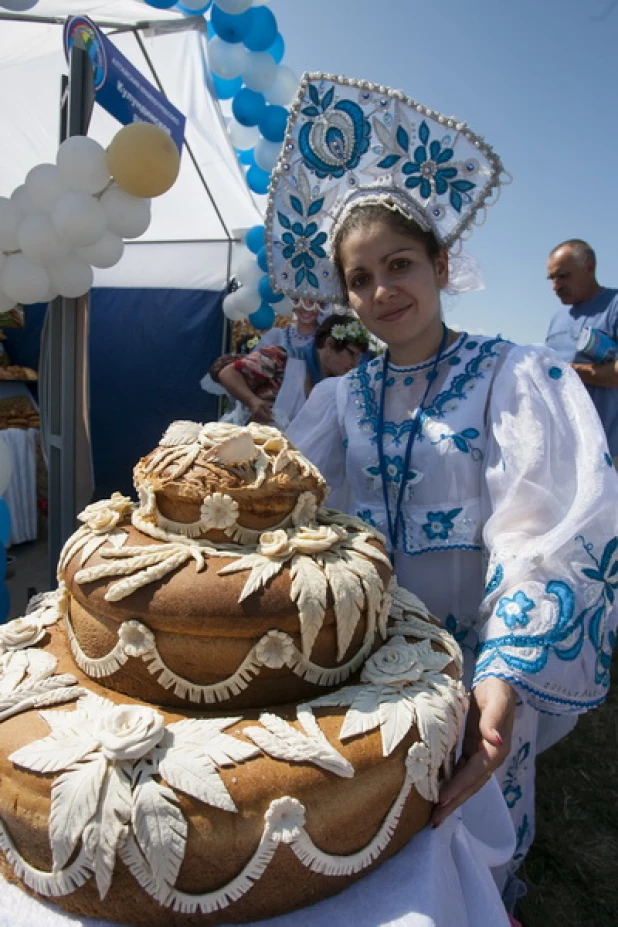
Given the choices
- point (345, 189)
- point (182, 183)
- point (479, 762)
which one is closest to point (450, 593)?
point (479, 762)

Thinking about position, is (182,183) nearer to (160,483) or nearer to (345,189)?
A: (345,189)

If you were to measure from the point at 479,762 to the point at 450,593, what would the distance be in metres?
0.44

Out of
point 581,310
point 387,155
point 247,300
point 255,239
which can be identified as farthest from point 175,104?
point 387,155

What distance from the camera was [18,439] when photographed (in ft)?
14.0

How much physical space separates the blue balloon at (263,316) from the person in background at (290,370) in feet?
5.51

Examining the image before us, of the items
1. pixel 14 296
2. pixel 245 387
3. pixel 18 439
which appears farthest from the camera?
pixel 18 439

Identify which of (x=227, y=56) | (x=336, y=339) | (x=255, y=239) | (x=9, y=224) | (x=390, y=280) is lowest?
(x=336, y=339)

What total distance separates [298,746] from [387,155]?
1.23 meters

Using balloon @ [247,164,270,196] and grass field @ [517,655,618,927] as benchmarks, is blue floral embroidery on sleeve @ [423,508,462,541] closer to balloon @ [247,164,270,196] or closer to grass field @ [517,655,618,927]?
grass field @ [517,655,618,927]

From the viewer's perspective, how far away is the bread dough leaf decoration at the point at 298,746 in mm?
686

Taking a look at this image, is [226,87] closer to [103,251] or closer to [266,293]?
[266,293]

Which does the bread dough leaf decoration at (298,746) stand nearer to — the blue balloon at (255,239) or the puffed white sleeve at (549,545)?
the puffed white sleeve at (549,545)

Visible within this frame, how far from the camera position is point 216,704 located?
78 centimetres

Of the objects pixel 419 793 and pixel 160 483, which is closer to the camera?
pixel 419 793
